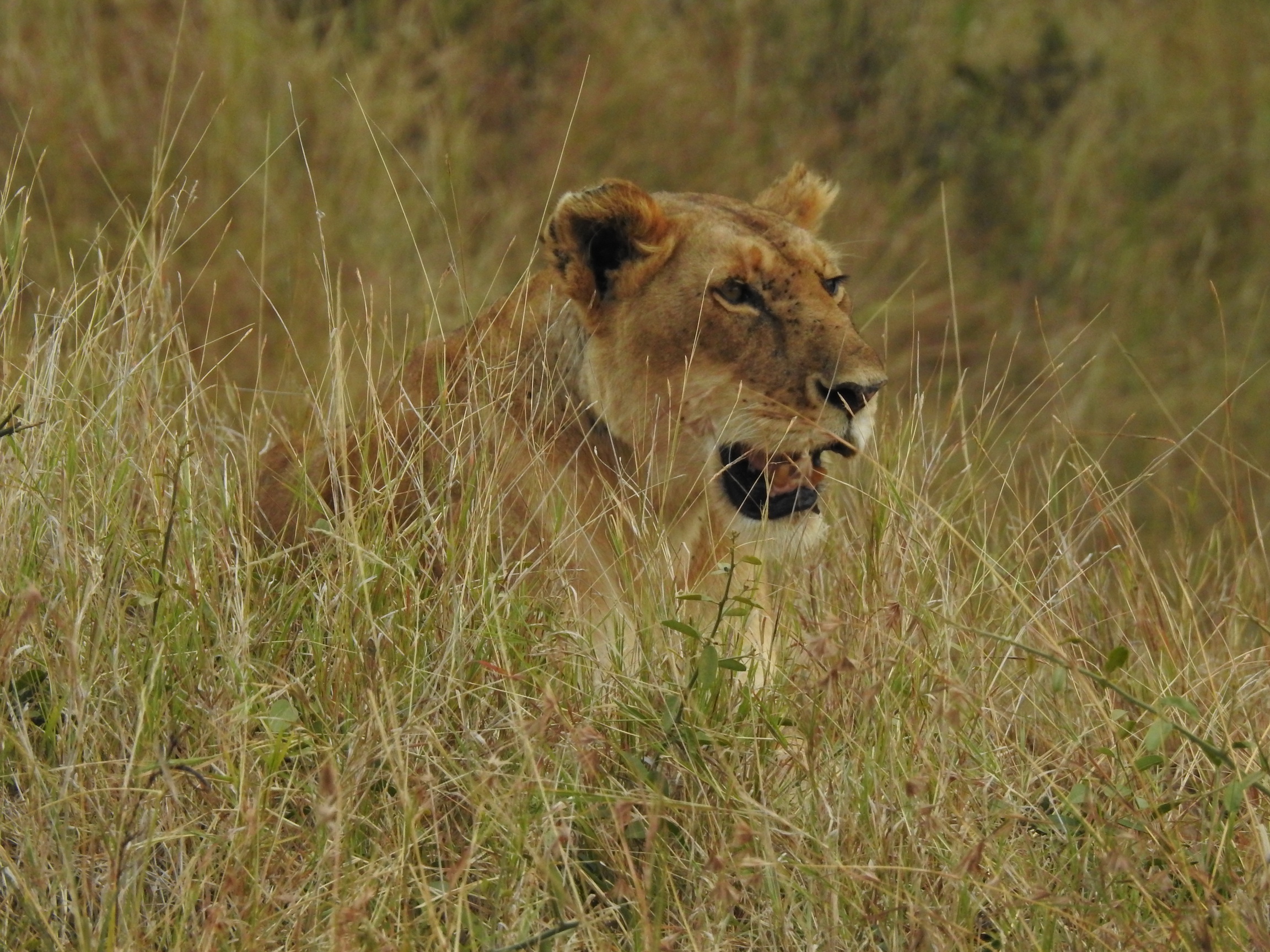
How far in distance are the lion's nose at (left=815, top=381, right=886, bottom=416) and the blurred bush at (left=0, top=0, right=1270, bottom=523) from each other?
3.29 meters

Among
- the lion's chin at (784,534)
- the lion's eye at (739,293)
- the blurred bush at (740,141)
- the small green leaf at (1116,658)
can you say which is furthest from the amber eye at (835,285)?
the blurred bush at (740,141)

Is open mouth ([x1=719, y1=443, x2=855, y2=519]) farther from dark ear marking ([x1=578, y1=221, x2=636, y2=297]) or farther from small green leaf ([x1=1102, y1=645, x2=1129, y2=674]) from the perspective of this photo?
small green leaf ([x1=1102, y1=645, x2=1129, y2=674])

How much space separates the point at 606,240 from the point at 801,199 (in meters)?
0.80

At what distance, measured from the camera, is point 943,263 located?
28.6 ft

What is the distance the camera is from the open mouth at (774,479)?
358 centimetres

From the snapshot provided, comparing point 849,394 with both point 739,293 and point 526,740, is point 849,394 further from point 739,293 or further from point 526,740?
point 526,740

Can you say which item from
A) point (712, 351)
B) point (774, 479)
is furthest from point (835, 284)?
point (774, 479)

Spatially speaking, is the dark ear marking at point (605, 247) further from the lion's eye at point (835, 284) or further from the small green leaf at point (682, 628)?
the small green leaf at point (682, 628)

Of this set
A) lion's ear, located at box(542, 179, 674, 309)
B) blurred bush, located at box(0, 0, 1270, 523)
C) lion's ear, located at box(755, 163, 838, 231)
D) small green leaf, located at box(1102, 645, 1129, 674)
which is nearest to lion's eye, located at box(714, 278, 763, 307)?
lion's ear, located at box(542, 179, 674, 309)

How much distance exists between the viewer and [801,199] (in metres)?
4.32

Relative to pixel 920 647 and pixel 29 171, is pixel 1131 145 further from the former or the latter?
pixel 920 647

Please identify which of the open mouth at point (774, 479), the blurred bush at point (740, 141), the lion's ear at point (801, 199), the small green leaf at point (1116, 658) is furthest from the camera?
the blurred bush at point (740, 141)

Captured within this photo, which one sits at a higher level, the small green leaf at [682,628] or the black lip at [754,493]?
the small green leaf at [682,628]

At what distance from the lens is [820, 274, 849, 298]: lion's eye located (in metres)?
3.84
